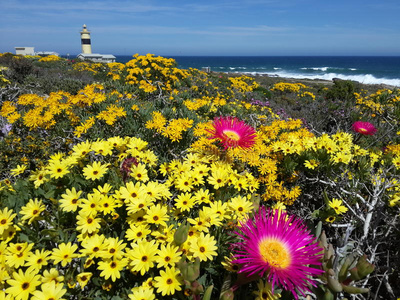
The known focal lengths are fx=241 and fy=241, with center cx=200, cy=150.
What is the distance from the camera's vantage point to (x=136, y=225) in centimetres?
144

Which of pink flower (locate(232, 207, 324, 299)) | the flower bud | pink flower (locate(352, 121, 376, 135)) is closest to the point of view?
pink flower (locate(232, 207, 324, 299))

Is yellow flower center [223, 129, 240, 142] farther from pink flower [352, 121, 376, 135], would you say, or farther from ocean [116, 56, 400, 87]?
ocean [116, 56, 400, 87]

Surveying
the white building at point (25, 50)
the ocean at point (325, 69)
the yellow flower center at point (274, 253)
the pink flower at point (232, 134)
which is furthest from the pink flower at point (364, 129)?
the white building at point (25, 50)

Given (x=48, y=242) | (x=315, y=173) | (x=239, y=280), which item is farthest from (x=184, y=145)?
(x=239, y=280)

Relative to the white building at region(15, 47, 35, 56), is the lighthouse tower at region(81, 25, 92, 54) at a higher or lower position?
higher

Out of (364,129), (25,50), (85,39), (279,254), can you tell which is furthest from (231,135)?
(85,39)

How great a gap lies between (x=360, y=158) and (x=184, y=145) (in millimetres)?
1993

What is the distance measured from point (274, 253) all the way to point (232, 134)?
1192mm

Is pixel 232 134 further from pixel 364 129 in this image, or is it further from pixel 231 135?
pixel 364 129

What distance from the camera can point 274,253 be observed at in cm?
121

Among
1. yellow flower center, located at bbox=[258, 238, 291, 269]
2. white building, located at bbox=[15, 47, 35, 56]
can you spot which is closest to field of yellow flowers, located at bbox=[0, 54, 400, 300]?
yellow flower center, located at bbox=[258, 238, 291, 269]

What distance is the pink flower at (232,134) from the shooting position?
208 cm

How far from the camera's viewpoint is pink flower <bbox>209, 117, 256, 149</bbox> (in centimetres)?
208

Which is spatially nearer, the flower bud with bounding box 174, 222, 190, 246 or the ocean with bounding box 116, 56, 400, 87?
the flower bud with bounding box 174, 222, 190, 246
